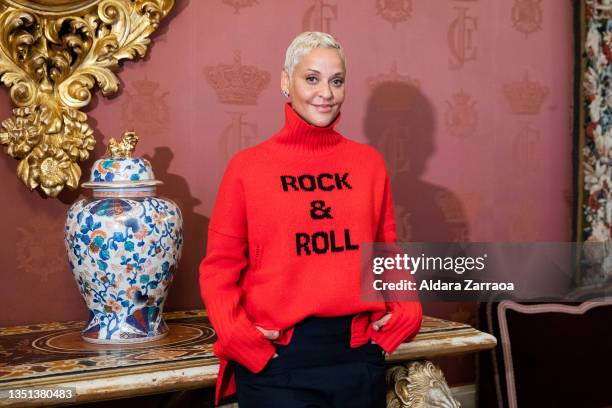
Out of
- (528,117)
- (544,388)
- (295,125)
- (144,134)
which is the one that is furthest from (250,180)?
(528,117)

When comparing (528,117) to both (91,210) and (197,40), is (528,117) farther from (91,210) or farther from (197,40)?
(91,210)

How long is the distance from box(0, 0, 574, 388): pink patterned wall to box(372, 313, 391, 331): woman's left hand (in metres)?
1.06

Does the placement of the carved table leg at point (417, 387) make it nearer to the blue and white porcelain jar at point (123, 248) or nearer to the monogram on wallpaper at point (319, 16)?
the blue and white porcelain jar at point (123, 248)

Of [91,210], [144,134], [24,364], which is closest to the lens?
[24,364]

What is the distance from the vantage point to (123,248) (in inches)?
80.4

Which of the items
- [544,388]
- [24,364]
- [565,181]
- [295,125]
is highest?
[295,125]

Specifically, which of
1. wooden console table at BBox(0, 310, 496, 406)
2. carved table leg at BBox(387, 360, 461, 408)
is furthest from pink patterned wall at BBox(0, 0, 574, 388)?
carved table leg at BBox(387, 360, 461, 408)

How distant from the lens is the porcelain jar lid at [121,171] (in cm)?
213

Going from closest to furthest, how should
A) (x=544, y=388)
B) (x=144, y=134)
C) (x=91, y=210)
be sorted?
(x=91, y=210) → (x=144, y=134) → (x=544, y=388)

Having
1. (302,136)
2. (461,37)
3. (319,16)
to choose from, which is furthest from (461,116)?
(302,136)

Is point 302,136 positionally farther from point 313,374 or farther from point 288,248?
point 313,374

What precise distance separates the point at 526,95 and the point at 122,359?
224cm

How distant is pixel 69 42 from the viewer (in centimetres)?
238

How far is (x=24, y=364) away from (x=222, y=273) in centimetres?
61
